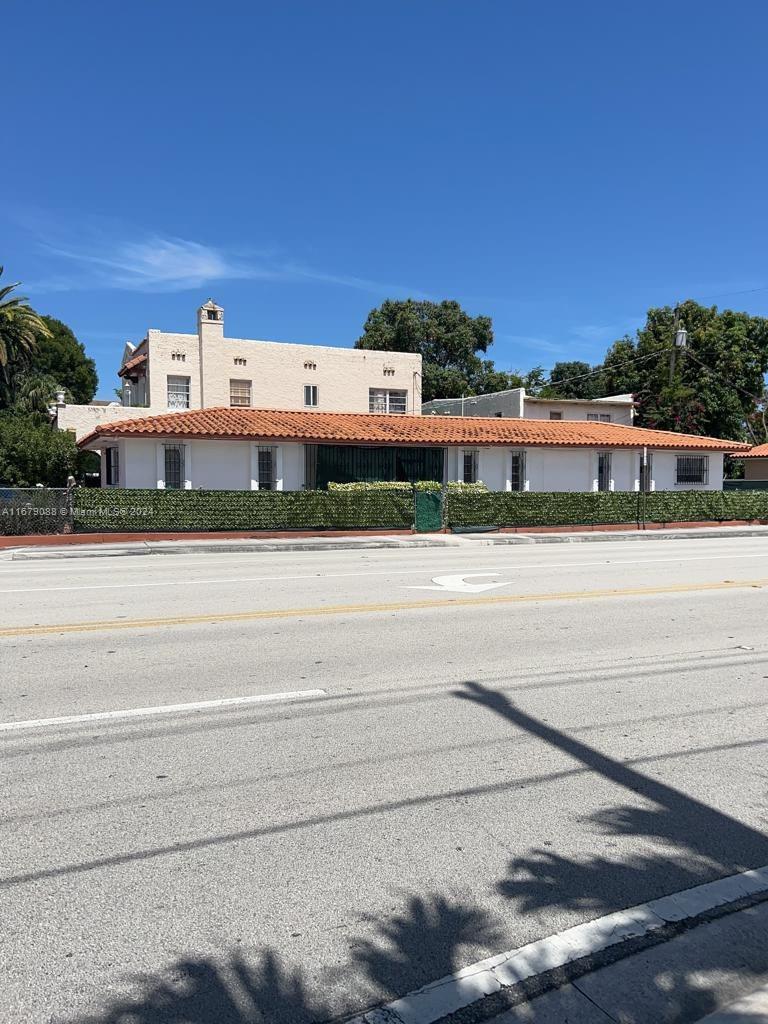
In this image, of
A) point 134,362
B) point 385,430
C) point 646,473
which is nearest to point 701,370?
point 646,473

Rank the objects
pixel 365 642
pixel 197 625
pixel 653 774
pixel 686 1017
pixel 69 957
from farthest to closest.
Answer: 1. pixel 197 625
2. pixel 365 642
3. pixel 653 774
4. pixel 69 957
5. pixel 686 1017

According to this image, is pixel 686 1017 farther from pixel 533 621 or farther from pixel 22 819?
pixel 533 621

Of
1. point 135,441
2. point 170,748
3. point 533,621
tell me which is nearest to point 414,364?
point 135,441

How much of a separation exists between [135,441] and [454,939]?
79.9ft

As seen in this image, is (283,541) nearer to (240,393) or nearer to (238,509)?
(238,509)

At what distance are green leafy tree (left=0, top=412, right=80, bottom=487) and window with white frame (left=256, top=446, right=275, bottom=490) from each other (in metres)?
12.4

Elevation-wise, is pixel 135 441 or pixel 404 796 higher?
pixel 135 441

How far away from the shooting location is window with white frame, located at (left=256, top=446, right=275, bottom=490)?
90.5ft

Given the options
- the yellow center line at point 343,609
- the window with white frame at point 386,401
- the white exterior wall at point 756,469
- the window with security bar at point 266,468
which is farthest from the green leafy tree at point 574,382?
the yellow center line at point 343,609

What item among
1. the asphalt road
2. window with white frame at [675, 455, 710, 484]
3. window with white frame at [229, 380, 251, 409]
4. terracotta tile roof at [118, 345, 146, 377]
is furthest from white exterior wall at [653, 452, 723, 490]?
the asphalt road

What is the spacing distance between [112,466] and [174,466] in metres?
4.41

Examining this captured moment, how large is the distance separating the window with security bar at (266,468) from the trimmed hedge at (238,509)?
11.6 ft

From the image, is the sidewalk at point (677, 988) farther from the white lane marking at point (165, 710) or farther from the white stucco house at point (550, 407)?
the white stucco house at point (550, 407)

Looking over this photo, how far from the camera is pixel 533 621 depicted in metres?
9.38
